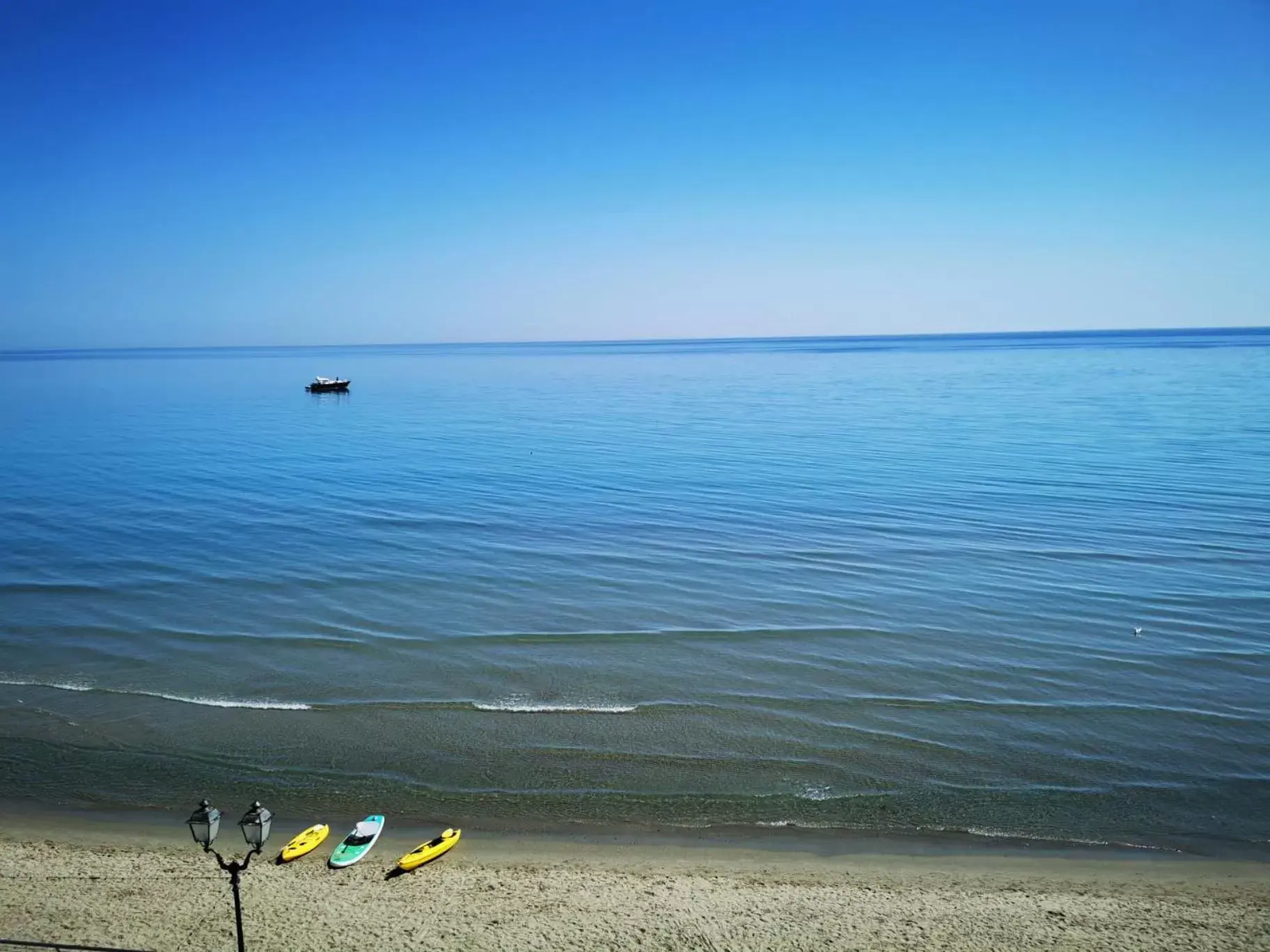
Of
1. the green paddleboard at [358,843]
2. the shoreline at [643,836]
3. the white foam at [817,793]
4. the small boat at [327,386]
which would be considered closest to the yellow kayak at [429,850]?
the shoreline at [643,836]

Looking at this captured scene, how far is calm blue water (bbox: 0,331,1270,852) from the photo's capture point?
1426 centimetres

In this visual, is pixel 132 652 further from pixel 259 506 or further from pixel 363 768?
pixel 259 506

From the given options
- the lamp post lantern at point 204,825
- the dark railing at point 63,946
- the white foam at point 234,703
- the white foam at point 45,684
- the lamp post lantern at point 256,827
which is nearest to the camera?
the lamp post lantern at point 256,827

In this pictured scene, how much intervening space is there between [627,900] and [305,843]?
4.73 metres

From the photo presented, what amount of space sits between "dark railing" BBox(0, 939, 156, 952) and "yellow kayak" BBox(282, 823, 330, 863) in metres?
2.37

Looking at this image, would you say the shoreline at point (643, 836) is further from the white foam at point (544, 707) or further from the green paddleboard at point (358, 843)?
the white foam at point (544, 707)

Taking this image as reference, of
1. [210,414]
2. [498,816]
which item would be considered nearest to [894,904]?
[498,816]

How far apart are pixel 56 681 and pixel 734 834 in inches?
555

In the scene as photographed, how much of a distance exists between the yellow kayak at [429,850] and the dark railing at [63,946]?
10.4ft

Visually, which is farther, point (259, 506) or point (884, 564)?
point (259, 506)

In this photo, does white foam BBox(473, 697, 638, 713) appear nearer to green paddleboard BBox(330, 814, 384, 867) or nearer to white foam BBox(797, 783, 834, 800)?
white foam BBox(797, 783, 834, 800)

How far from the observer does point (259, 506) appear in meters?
34.2

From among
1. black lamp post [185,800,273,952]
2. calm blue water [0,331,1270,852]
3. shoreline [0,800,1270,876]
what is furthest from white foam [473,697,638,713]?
black lamp post [185,800,273,952]

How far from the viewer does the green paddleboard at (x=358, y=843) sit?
12266 mm
